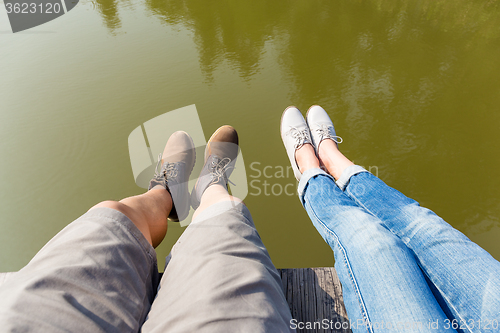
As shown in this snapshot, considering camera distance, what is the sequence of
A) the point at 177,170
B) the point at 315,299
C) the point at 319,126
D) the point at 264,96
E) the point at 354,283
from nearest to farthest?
the point at 354,283
the point at 315,299
the point at 177,170
the point at 319,126
the point at 264,96

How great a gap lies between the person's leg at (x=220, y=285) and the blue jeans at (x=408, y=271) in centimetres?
19

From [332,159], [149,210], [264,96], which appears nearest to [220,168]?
[149,210]

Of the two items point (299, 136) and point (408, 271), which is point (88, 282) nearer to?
point (408, 271)

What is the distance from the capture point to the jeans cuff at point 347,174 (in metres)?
0.96

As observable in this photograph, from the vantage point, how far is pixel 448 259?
0.60 meters

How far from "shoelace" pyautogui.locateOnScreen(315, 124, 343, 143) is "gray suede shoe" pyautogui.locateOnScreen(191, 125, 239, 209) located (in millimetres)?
441

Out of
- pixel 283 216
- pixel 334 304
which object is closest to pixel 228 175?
pixel 283 216

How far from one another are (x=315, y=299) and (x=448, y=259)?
0.36 metres

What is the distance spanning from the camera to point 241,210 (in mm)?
762

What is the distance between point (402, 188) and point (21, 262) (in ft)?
5.62

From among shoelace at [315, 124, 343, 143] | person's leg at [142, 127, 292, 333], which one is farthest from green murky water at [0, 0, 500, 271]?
person's leg at [142, 127, 292, 333]

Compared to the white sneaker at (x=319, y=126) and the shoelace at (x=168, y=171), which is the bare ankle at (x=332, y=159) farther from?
the shoelace at (x=168, y=171)

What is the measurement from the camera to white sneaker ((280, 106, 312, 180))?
1.32 metres

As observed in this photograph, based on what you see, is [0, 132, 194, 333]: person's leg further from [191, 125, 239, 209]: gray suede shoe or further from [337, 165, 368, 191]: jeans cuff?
[337, 165, 368, 191]: jeans cuff
